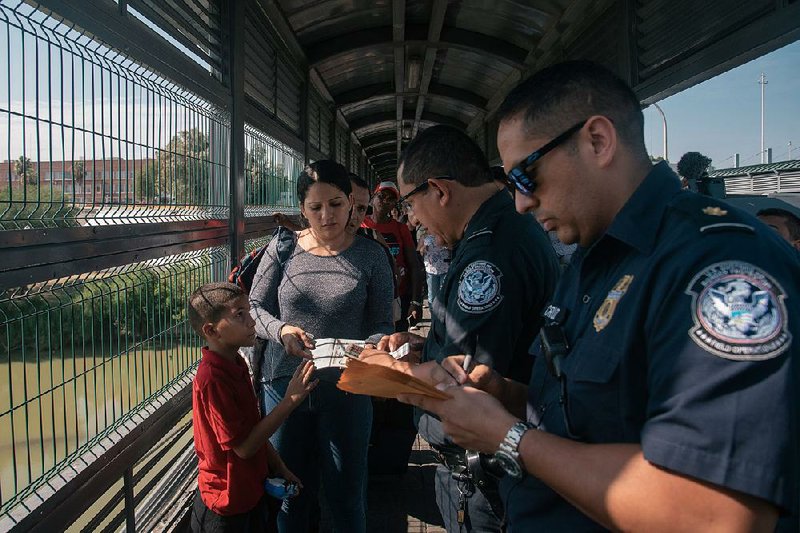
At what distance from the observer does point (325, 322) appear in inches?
119

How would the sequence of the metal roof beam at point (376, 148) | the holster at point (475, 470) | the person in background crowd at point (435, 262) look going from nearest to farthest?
the holster at point (475, 470), the person in background crowd at point (435, 262), the metal roof beam at point (376, 148)

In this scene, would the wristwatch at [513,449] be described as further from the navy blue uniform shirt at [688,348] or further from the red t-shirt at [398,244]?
the red t-shirt at [398,244]

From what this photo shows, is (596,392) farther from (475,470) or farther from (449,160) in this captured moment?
(449,160)

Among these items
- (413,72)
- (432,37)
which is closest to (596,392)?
(432,37)

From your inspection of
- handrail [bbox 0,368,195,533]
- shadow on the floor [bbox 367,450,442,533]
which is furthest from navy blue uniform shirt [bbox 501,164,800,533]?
shadow on the floor [bbox 367,450,442,533]

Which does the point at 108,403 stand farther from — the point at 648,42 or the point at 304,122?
the point at 304,122

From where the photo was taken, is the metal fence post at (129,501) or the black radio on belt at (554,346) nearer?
the black radio on belt at (554,346)

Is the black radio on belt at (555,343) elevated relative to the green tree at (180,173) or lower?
lower

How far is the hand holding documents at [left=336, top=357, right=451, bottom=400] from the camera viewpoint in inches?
57.6

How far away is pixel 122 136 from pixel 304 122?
4.82m

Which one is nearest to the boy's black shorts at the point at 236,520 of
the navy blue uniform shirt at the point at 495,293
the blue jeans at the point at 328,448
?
the blue jeans at the point at 328,448

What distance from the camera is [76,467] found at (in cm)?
222

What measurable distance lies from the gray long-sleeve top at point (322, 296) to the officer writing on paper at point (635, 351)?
4.63 feet

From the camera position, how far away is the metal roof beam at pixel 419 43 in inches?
267
